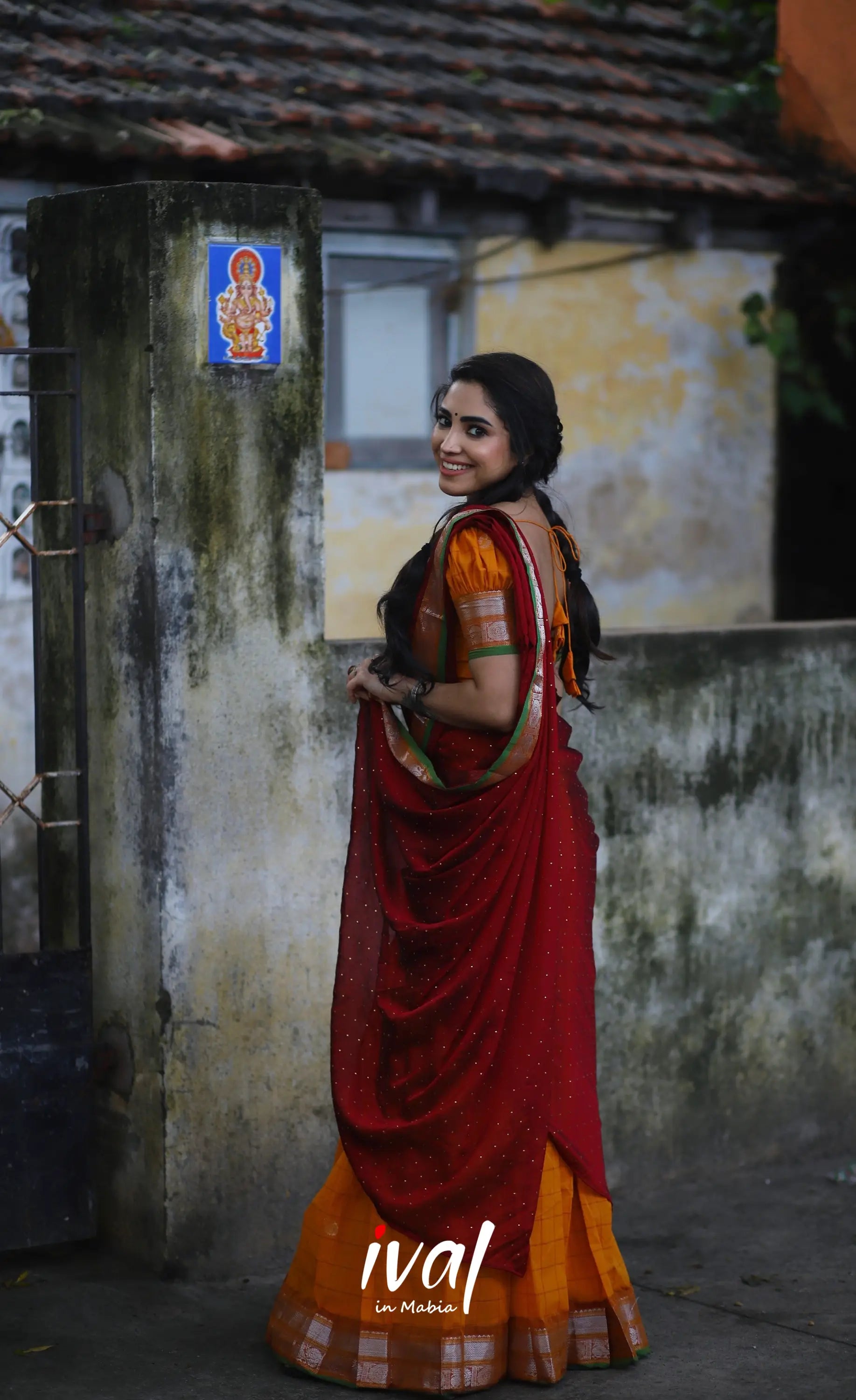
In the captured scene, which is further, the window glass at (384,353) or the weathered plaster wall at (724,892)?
the window glass at (384,353)

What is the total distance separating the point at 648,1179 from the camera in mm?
5230

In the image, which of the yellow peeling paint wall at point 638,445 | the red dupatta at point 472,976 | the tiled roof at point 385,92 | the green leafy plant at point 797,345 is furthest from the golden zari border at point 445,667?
the green leafy plant at point 797,345

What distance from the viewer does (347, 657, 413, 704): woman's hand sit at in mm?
3977

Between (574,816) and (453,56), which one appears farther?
(453,56)

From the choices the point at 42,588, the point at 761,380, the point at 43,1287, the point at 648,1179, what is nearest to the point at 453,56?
the point at 761,380

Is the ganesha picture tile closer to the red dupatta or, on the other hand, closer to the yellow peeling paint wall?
the red dupatta

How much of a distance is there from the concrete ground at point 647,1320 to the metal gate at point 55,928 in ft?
0.69

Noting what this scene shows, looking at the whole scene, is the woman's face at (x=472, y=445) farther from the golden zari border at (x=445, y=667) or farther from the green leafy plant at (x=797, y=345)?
the green leafy plant at (x=797, y=345)

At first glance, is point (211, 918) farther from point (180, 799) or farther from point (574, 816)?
point (574, 816)

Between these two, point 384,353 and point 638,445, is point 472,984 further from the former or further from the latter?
point 638,445

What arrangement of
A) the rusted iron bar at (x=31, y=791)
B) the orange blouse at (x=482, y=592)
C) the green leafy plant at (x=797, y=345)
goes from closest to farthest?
the orange blouse at (x=482, y=592) → the rusted iron bar at (x=31, y=791) → the green leafy plant at (x=797, y=345)

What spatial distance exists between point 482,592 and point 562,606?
0.27m

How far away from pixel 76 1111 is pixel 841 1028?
2234 millimetres

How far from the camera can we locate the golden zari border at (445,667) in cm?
382
